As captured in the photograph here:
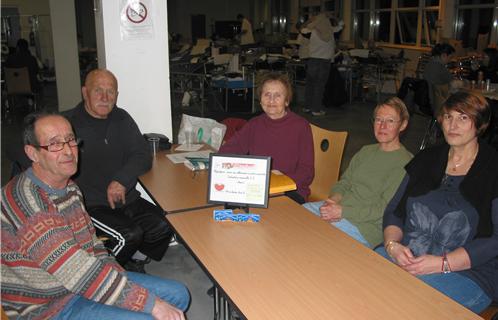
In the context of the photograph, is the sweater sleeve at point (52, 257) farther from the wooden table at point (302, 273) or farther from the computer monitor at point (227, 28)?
the computer monitor at point (227, 28)

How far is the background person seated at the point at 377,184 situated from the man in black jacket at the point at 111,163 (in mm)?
1022

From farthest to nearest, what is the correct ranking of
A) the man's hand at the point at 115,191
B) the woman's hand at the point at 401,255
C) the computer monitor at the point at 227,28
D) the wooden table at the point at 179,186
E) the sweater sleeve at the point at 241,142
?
the computer monitor at the point at 227,28 < the sweater sleeve at the point at 241,142 < the man's hand at the point at 115,191 < the wooden table at the point at 179,186 < the woman's hand at the point at 401,255

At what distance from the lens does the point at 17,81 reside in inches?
304

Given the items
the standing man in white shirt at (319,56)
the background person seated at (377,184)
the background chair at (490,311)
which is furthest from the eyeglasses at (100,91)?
the standing man in white shirt at (319,56)

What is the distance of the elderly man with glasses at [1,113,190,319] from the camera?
1.40m

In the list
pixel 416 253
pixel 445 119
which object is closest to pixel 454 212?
pixel 416 253

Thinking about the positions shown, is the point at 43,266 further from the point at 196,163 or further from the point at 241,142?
the point at 241,142

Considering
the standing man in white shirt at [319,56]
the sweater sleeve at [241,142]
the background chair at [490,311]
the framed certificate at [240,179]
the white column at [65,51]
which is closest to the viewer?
the background chair at [490,311]

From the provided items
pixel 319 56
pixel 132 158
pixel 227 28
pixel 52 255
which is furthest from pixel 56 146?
pixel 227 28

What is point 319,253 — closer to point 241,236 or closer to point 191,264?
point 241,236

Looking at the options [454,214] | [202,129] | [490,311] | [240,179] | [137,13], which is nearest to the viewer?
[490,311]

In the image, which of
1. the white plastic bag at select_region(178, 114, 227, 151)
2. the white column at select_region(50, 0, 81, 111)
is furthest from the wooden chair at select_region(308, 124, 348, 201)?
the white column at select_region(50, 0, 81, 111)

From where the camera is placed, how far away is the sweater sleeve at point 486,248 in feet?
5.51

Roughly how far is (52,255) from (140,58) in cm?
201
